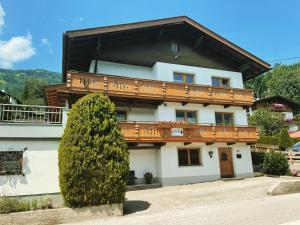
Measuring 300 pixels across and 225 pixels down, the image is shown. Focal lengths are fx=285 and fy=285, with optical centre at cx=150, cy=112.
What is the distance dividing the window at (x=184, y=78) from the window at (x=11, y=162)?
13.0m

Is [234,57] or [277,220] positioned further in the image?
[234,57]

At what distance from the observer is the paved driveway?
8.64 meters

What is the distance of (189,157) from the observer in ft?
67.8

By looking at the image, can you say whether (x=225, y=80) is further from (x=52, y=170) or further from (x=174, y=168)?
(x=52, y=170)

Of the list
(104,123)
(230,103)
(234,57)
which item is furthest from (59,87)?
(234,57)

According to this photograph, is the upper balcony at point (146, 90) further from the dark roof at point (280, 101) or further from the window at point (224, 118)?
the dark roof at point (280, 101)

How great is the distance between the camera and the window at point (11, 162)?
500 inches

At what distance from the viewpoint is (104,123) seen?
1088 cm

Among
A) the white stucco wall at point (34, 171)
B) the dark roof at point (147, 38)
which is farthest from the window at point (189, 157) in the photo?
the white stucco wall at point (34, 171)

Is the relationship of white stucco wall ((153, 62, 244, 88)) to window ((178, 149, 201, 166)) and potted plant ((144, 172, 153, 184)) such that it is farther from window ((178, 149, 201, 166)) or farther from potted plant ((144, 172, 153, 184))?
potted plant ((144, 172, 153, 184))

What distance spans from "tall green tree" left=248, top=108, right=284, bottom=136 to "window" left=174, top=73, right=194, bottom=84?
2069 centimetres

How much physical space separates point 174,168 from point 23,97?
6412 centimetres

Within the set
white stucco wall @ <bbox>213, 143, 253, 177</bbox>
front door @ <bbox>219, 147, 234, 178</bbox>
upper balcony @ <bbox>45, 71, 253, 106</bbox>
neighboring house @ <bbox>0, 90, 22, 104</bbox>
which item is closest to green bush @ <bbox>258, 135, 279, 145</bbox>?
white stucco wall @ <bbox>213, 143, 253, 177</bbox>

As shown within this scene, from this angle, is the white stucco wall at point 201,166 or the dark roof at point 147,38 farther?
the white stucco wall at point 201,166
